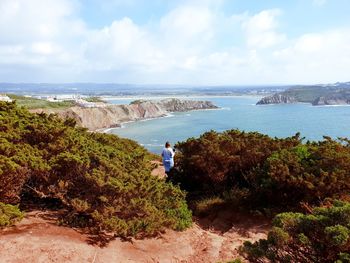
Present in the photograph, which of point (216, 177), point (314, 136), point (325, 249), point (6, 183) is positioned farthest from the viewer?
point (314, 136)

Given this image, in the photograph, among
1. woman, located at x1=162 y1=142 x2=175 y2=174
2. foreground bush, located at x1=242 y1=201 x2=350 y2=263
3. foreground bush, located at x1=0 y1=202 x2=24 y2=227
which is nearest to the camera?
foreground bush, located at x1=242 y1=201 x2=350 y2=263

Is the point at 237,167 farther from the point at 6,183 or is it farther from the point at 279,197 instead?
the point at 6,183

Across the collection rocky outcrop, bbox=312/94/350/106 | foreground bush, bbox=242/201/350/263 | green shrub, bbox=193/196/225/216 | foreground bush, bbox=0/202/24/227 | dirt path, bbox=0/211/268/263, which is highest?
foreground bush, bbox=242/201/350/263

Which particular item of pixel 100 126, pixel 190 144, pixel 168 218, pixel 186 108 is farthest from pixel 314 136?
pixel 186 108

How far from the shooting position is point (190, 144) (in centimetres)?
1230

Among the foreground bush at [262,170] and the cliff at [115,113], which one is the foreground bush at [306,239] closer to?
the foreground bush at [262,170]

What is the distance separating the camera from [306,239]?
4.56 metres

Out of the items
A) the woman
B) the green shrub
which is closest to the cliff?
the woman

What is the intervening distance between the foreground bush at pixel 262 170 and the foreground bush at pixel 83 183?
2421mm

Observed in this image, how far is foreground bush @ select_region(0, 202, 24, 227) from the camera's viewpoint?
243 inches

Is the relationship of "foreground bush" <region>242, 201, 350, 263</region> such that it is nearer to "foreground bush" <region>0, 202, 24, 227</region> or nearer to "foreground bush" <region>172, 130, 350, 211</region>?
"foreground bush" <region>0, 202, 24, 227</region>

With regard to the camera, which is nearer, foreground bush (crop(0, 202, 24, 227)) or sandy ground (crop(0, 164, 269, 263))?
sandy ground (crop(0, 164, 269, 263))

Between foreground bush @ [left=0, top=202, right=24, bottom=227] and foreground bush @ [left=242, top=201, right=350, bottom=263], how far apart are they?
4.06m

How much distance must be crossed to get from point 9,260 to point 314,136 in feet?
234
